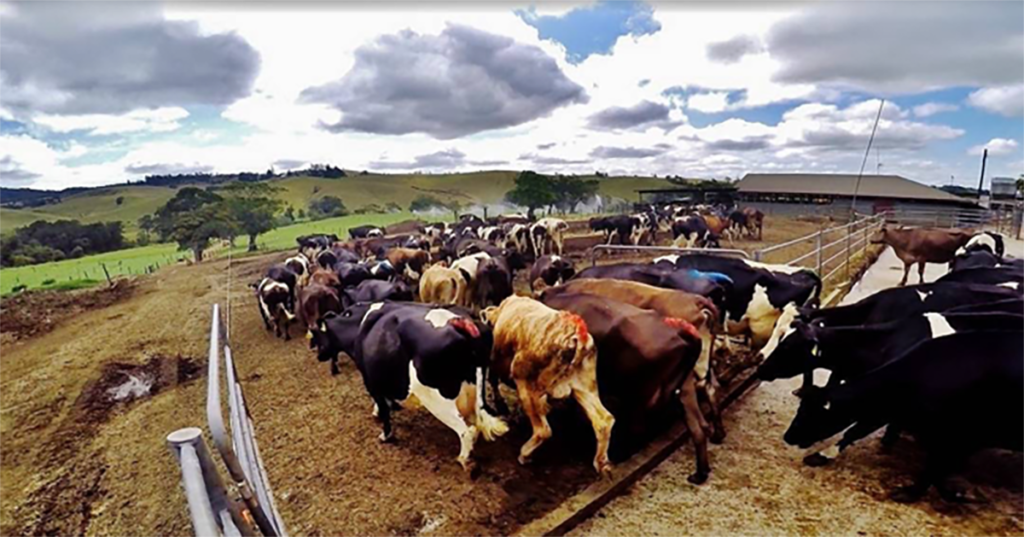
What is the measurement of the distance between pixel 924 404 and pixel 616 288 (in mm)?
2807

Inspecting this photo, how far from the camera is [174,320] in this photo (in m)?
13.0

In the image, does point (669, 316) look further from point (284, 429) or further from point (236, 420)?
point (284, 429)

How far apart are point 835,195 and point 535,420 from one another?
1702 inches

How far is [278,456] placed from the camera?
511 centimetres

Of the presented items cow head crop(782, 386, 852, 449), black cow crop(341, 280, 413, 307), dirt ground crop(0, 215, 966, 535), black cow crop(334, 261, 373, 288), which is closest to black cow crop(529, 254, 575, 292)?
black cow crop(341, 280, 413, 307)

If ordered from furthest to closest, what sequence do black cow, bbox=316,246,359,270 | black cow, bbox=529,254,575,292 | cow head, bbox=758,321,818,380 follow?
black cow, bbox=316,246,359,270 < black cow, bbox=529,254,575,292 < cow head, bbox=758,321,818,380

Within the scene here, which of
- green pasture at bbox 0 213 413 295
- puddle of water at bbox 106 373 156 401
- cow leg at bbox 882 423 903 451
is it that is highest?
cow leg at bbox 882 423 903 451

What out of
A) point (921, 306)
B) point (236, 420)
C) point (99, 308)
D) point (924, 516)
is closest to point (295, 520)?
point (236, 420)

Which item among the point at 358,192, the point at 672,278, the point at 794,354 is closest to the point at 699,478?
the point at 794,354

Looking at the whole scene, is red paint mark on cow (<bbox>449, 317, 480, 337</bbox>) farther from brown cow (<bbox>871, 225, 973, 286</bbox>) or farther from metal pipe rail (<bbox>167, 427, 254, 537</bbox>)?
brown cow (<bbox>871, 225, 973, 286</bbox>)

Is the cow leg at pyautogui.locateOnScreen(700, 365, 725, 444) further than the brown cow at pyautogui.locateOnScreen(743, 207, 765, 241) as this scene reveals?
No

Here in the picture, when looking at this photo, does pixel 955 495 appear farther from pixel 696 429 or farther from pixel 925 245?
pixel 925 245

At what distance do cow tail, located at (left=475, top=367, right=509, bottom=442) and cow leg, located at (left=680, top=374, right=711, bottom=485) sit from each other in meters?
1.49

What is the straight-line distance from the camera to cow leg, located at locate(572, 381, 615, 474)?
13.8 ft
